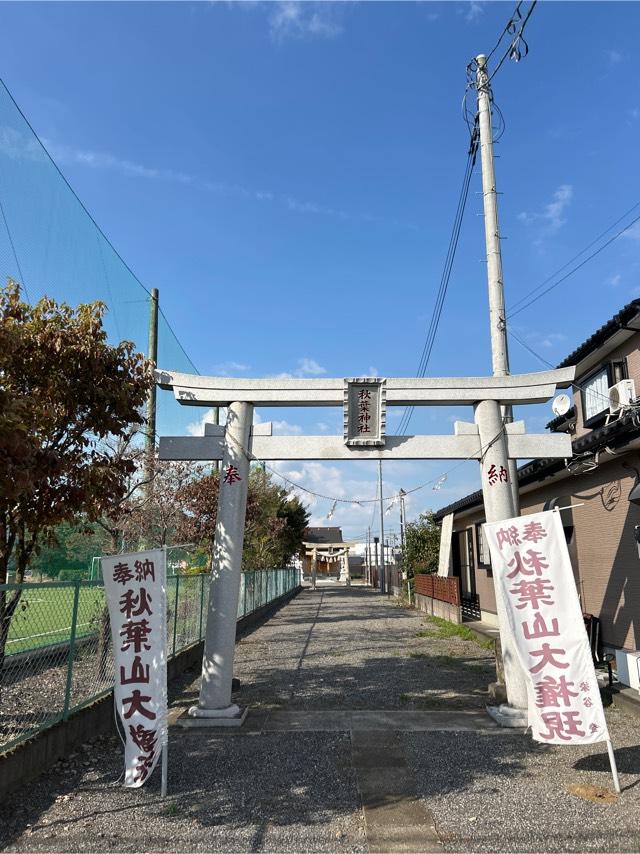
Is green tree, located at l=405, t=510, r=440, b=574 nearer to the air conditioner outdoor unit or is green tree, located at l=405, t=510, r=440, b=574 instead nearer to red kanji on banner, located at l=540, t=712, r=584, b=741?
the air conditioner outdoor unit

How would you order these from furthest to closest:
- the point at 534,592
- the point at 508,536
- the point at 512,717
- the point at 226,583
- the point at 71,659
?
the point at 226,583 < the point at 512,717 < the point at 71,659 < the point at 508,536 < the point at 534,592

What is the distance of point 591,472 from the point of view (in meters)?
9.34

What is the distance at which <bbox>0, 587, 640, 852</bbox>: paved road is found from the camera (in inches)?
159

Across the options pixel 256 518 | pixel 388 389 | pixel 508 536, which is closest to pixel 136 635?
pixel 508 536

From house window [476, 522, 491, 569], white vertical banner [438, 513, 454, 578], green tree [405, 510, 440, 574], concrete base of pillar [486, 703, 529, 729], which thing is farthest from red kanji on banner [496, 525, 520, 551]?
green tree [405, 510, 440, 574]

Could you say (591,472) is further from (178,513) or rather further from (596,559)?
(178,513)

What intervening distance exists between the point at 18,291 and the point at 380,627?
13.7m

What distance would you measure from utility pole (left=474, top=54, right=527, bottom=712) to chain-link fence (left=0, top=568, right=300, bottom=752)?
14.9 ft

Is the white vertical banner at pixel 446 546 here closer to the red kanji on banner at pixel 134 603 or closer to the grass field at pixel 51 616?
the grass field at pixel 51 616

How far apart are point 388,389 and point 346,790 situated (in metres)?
4.46

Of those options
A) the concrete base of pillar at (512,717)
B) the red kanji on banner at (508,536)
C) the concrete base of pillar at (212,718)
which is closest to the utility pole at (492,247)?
the red kanji on banner at (508,536)

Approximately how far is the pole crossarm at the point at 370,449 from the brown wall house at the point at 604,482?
3.26 ft

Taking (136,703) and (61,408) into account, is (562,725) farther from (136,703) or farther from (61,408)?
(61,408)

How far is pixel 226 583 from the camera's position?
7148mm
